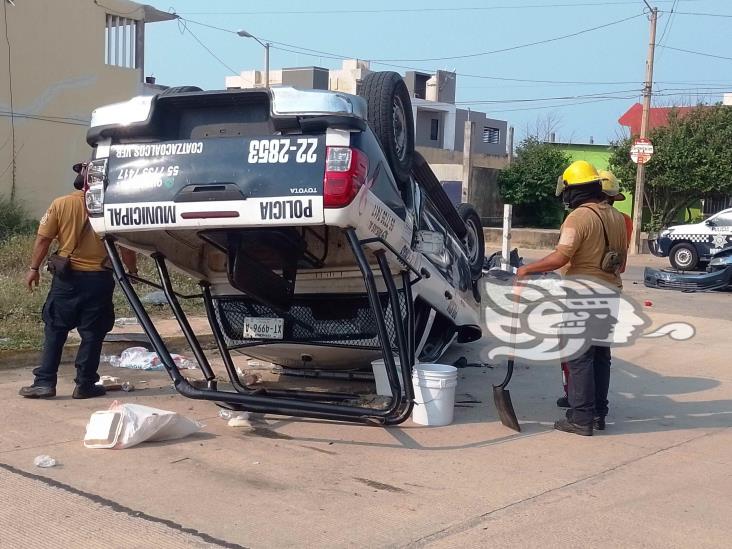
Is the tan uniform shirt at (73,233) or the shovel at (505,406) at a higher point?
the tan uniform shirt at (73,233)

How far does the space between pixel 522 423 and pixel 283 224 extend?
2.63 meters

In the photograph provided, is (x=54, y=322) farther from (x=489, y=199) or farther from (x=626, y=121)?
(x=626, y=121)

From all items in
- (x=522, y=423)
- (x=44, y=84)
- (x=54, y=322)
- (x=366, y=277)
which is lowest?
(x=522, y=423)

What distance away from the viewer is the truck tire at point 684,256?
72.4 ft

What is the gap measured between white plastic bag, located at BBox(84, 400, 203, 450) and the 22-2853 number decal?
178 centimetres

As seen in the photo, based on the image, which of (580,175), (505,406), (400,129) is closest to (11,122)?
(400,129)

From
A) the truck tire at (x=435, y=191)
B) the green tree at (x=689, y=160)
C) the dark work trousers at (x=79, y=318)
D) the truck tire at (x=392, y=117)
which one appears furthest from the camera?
the green tree at (x=689, y=160)

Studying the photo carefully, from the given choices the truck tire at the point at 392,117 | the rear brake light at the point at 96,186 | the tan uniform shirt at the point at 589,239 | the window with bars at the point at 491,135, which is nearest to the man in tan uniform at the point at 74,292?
the rear brake light at the point at 96,186

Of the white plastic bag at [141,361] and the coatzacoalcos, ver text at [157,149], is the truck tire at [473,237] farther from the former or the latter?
the coatzacoalcos, ver text at [157,149]

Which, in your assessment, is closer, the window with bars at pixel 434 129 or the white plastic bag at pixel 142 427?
the white plastic bag at pixel 142 427

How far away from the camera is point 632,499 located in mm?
4922

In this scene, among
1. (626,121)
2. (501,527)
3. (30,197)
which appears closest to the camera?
(501,527)

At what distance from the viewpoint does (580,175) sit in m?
6.50

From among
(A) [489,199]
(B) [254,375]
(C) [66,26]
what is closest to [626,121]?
(A) [489,199]
